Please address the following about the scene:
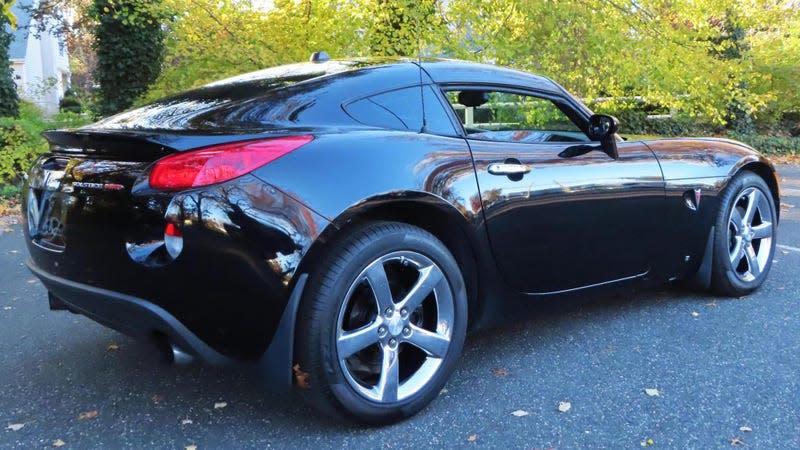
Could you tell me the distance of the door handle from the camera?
303cm

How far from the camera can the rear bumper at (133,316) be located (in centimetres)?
241

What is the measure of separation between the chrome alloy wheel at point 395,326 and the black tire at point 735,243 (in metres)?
2.21

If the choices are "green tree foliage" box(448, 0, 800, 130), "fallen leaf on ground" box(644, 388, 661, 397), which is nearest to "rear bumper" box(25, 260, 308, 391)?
"fallen leaf on ground" box(644, 388, 661, 397)

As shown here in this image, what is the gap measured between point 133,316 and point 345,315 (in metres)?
0.77

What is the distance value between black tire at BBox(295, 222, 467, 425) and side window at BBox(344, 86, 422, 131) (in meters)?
0.45

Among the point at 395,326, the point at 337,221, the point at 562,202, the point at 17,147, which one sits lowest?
the point at 17,147

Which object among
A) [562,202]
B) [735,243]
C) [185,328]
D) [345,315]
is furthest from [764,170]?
[185,328]

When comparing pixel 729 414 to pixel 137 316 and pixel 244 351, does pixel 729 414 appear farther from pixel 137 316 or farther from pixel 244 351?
pixel 137 316

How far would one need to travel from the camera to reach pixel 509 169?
121 inches

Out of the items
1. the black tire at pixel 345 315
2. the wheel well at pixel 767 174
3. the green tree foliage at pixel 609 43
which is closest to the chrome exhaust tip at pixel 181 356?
the black tire at pixel 345 315

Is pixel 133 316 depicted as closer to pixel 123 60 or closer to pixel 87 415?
pixel 87 415

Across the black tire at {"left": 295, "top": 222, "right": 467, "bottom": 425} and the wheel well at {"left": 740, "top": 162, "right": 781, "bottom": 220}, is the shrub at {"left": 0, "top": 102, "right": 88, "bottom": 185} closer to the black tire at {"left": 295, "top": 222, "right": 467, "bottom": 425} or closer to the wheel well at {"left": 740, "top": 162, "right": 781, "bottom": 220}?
the black tire at {"left": 295, "top": 222, "right": 467, "bottom": 425}

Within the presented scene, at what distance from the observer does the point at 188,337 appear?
2.41 metres

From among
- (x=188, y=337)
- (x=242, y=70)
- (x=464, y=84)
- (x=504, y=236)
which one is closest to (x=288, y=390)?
A: (x=188, y=337)
